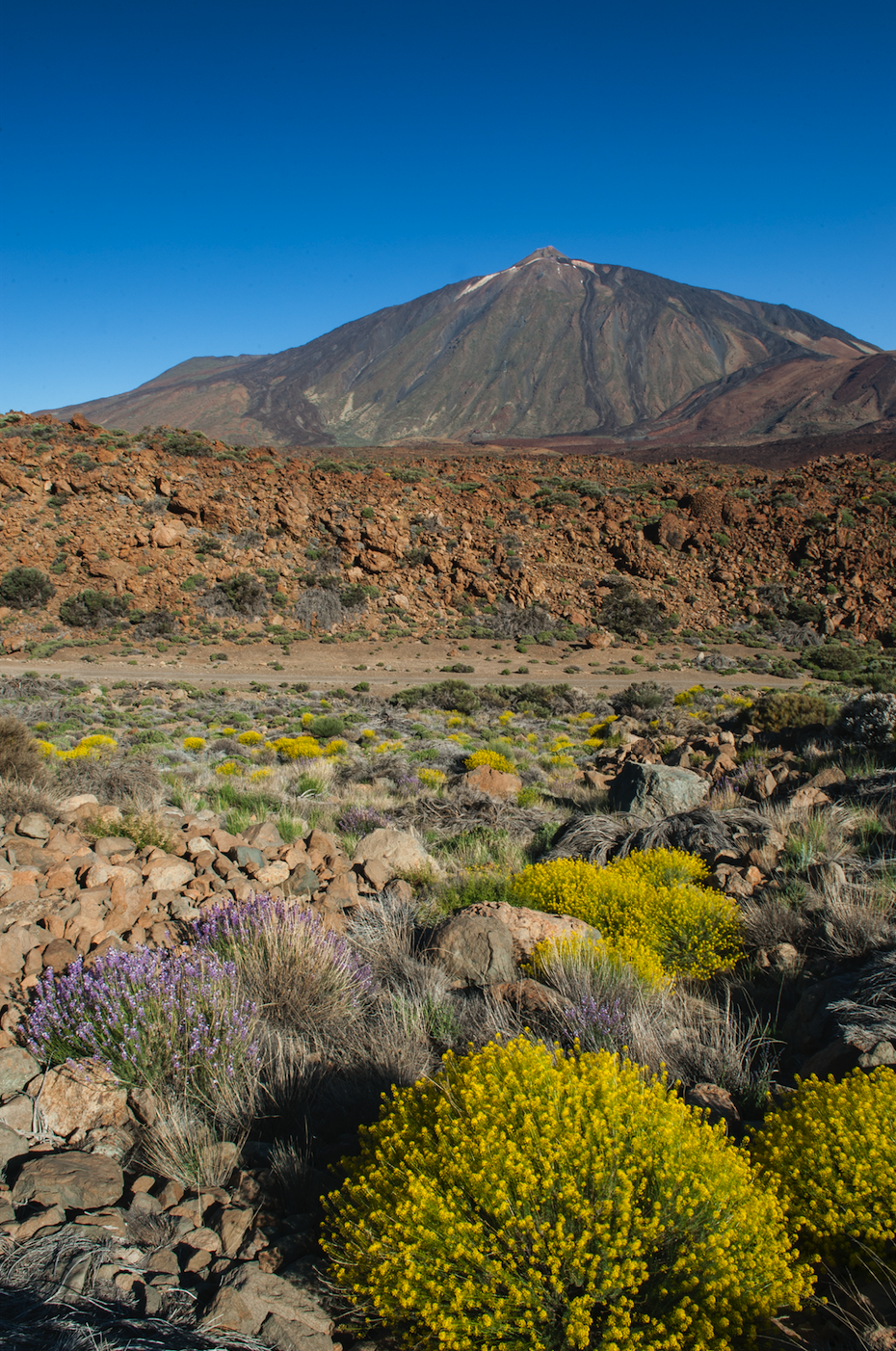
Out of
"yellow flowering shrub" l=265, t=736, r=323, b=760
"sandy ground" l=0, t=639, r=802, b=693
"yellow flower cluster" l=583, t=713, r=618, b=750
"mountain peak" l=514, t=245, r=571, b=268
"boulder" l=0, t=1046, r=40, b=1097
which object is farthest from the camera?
"mountain peak" l=514, t=245, r=571, b=268

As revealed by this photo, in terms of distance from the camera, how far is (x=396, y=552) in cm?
3203

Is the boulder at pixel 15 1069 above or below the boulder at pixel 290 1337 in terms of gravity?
above

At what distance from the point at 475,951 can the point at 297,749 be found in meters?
7.70

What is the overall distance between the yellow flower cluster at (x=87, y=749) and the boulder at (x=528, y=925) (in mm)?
6076

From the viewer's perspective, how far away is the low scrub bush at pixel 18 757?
612 cm

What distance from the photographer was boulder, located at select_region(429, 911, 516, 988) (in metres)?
3.54

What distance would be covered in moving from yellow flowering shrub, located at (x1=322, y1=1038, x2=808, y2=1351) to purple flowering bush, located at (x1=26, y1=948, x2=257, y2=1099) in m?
0.87

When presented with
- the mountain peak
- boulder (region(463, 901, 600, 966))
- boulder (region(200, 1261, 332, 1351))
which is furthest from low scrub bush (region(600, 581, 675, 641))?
the mountain peak

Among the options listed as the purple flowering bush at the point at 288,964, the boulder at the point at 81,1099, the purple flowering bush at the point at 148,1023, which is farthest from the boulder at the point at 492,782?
the boulder at the point at 81,1099

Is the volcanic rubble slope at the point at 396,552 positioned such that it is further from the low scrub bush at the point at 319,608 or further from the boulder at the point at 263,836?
the boulder at the point at 263,836

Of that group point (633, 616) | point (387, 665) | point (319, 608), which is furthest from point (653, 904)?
point (633, 616)

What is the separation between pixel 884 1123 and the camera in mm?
1978

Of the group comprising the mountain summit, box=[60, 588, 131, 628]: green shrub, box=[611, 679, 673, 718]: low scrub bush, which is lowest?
box=[611, 679, 673, 718]: low scrub bush

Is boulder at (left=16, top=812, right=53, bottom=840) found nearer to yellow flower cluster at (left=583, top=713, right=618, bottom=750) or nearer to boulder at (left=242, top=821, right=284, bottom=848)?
boulder at (left=242, top=821, right=284, bottom=848)
